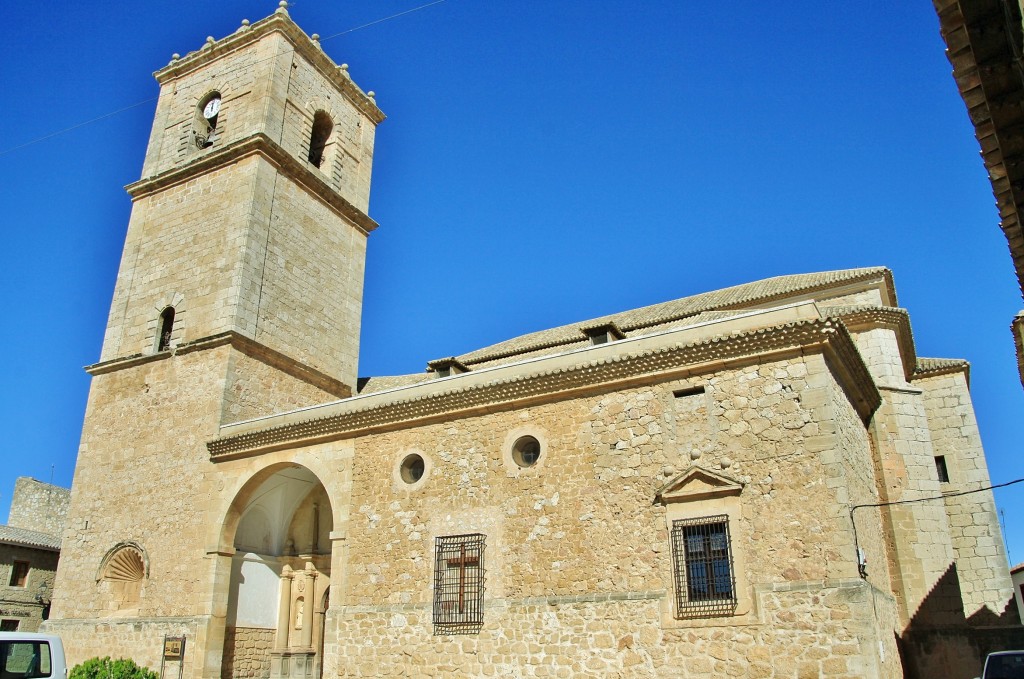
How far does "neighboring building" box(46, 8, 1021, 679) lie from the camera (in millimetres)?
10125

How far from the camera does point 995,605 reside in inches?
521

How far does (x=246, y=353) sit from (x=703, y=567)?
34.2ft

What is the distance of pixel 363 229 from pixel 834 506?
1458 centimetres

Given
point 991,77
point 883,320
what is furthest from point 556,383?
point 991,77

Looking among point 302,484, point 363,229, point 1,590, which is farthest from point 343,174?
point 1,590

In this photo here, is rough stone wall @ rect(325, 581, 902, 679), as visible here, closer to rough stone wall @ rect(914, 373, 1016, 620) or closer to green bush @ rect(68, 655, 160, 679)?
rough stone wall @ rect(914, 373, 1016, 620)

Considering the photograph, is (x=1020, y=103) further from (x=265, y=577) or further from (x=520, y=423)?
(x=265, y=577)

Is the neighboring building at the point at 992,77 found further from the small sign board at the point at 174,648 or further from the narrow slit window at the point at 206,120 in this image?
the narrow slit window at the point at 206,120

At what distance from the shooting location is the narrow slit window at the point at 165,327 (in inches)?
678

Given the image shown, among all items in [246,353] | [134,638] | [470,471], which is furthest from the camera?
[246,353]

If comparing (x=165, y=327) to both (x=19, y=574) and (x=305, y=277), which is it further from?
(x=19, y=574)

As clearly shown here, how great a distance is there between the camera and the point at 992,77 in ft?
17.7

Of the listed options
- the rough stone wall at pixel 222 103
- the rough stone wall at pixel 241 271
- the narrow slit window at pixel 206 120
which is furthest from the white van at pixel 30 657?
the narrow slit window at pixel 206 120

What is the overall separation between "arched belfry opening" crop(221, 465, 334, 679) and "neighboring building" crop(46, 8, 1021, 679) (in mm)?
55
